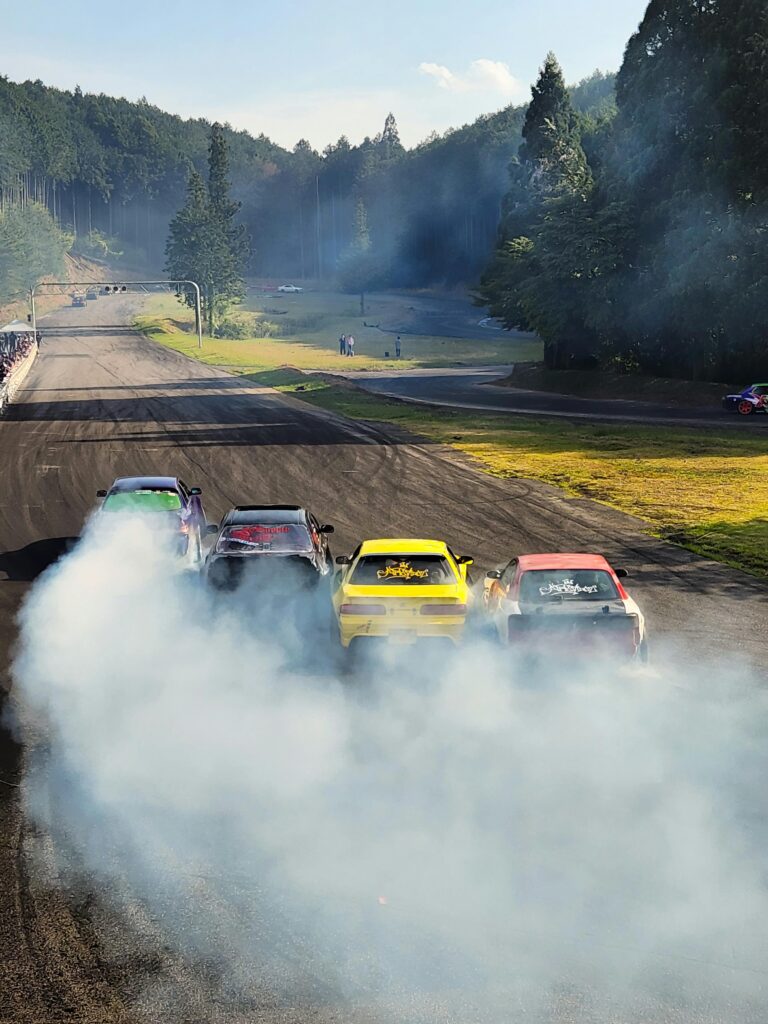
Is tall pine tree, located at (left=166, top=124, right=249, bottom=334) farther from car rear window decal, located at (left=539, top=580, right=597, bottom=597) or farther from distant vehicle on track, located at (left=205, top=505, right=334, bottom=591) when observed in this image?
car rear window decal, located at (left=539, top=580, right=597, bottom=597)

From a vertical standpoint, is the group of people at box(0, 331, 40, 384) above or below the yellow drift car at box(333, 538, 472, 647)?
below

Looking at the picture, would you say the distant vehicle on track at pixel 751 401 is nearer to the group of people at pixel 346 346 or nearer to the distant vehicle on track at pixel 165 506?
the distant vehicle on track at pixel 165 506

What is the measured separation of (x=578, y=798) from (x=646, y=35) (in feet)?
209

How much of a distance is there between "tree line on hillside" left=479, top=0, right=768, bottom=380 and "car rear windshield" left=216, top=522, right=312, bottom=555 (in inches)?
1733

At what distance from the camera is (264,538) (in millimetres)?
19656

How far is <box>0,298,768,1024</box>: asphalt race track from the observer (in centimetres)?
912

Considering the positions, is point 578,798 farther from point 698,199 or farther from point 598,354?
point 598,354

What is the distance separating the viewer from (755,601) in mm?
21953

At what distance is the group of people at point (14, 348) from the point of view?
8044cm

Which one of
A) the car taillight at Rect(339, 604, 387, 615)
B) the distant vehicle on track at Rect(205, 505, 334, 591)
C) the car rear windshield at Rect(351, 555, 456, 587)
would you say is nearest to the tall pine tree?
the distant vehicle on track at Rect(205, 505, 334, 591)

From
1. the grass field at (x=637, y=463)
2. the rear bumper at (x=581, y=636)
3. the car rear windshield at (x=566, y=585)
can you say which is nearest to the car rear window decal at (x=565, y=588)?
the car rear windshield at (x=566, y=585)

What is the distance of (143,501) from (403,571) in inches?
359

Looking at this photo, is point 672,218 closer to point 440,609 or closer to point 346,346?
point 440,609

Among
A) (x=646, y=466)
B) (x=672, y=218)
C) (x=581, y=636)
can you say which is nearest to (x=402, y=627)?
(x=581, y=636)
